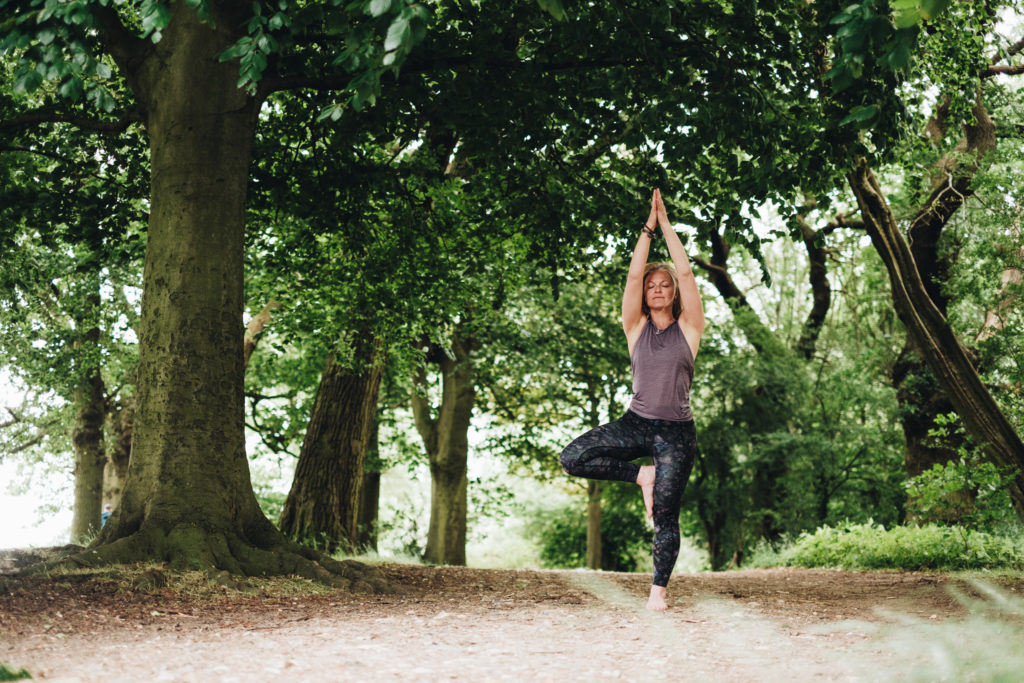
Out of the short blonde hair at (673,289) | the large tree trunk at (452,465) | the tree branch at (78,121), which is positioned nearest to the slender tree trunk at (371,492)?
the large tree trunk at (452,465)

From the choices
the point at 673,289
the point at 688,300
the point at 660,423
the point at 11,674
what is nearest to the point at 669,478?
the point at 660,423

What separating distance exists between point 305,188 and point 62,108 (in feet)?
9.92

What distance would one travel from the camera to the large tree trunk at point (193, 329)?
7.00 metres

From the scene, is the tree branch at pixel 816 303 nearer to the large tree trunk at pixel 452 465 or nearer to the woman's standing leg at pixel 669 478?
the large tree trunk at pixel 452 465

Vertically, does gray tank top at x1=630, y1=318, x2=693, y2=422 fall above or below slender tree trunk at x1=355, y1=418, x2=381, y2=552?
above

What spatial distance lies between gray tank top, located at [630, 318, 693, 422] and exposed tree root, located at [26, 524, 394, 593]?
3224mm

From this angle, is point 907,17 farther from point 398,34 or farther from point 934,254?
point 934,254

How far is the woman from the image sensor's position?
18.7ft

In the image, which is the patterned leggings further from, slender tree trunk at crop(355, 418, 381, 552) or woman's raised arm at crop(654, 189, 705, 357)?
slender tree trunk at crop(355, 418, 381, 552)

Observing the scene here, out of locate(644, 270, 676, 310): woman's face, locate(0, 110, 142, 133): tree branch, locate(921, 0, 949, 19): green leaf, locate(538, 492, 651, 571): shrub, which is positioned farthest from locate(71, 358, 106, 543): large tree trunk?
locate(921, 0, 949, 19): green leaf

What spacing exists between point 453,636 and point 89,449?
1702 centimetres

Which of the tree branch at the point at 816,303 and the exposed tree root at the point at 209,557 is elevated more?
the tree branch at the point at 816,303

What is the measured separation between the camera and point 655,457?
5785mm

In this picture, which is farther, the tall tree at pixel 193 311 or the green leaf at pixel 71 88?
the tall tree at pixel 193 311
